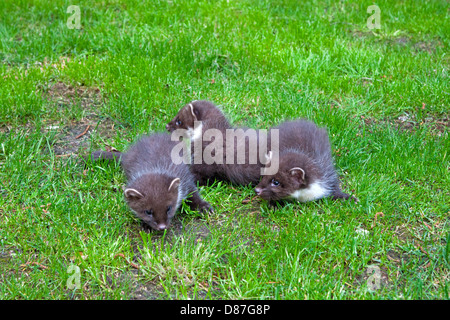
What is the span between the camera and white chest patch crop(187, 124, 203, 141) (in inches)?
238

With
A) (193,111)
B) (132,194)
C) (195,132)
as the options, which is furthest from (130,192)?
(193,111)

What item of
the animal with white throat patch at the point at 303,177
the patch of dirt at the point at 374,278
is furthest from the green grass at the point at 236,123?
the animal with white throat patch at the point at 303,177

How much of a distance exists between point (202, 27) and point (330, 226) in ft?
17.5

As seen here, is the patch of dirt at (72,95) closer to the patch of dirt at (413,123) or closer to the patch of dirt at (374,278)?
the patch of dirt at (413,123)

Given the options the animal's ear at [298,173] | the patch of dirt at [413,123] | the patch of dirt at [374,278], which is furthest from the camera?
the patch of dirt at [413,123]

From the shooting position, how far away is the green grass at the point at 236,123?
4.27m

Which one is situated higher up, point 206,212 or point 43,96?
point 43,96

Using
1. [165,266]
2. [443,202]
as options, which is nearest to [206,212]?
[165,266]

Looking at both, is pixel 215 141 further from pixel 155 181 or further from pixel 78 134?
pixel 78 134

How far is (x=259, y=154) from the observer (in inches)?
223

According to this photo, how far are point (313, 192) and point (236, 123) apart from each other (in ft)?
6.24

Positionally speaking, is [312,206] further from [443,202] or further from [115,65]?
[115,65]

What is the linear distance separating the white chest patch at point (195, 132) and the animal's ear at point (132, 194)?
4.79 feet

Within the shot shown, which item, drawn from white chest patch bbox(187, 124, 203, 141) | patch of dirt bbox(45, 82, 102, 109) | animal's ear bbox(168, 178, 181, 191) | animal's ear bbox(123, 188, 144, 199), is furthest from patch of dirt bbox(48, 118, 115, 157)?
animal's ear bbox(168, 178, 181, 191)
